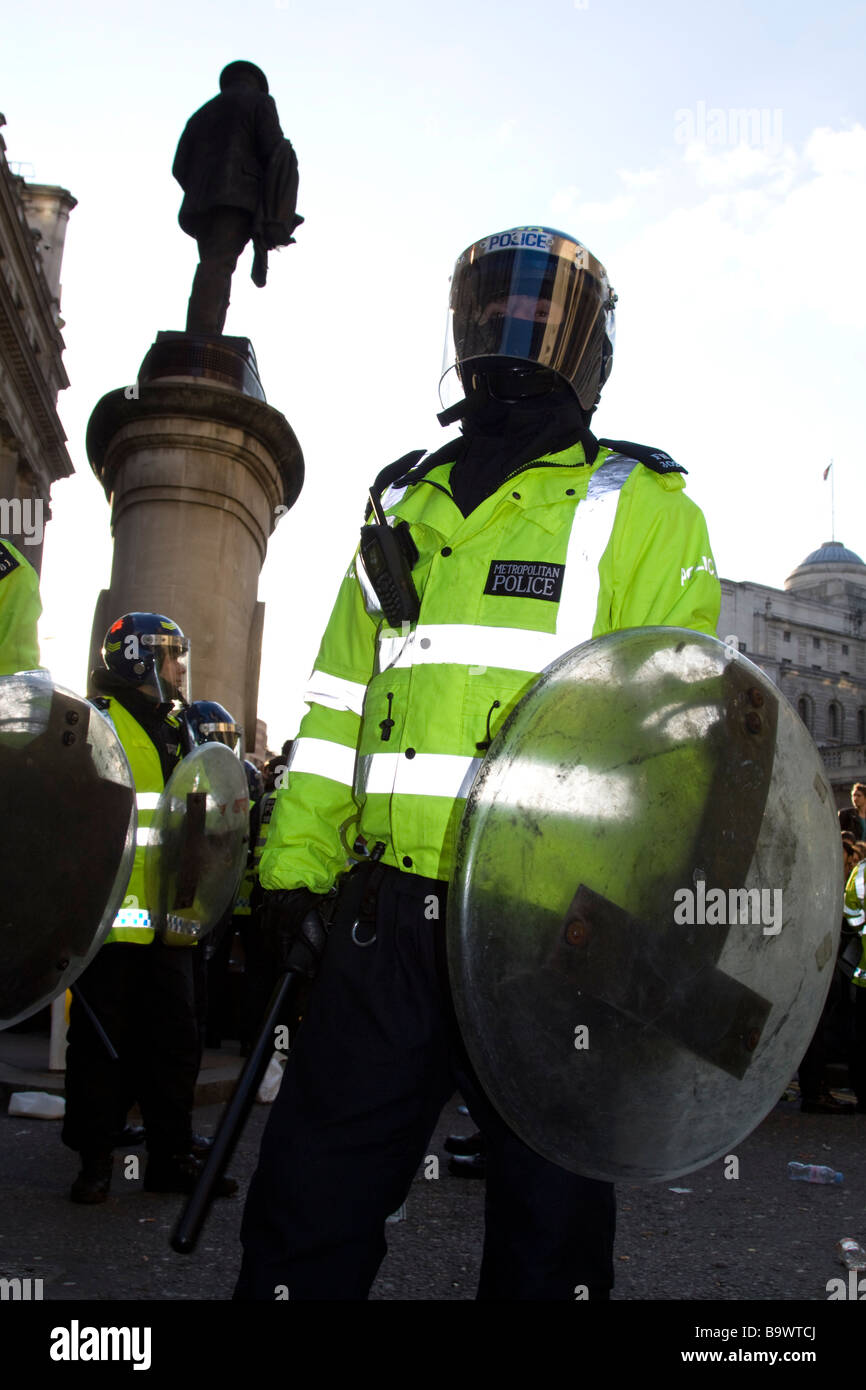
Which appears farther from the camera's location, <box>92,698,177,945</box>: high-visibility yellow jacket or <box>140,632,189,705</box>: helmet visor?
<box>140,632,189,705</box>: helmet visor

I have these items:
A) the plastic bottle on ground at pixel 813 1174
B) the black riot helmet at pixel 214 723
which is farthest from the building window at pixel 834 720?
the plastic bottle on ground at pixel 813 1174

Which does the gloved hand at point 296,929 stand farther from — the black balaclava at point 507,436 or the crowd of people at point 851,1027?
the crowd of people at point 851,1027

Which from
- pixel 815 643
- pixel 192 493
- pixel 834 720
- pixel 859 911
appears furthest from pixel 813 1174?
pixel 834 720

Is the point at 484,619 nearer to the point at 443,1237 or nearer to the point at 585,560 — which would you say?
the point at 585,560

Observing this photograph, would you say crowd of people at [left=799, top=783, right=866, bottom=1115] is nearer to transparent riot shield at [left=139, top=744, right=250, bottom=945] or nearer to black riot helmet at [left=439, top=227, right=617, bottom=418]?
transparent riot shield at [left=139, top=744, right=250, bottom=945]

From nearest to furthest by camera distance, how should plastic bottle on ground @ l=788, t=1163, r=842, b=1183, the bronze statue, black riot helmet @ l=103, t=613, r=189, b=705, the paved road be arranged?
1. the paved road
2. black riot helmet @ l=103, t=613, r=189, b=705
3. plastic bottle on ground @ l=788, t=1163, r=842, b=1183
4. the bronze statue

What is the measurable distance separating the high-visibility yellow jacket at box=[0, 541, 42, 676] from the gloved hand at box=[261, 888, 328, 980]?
148 cm

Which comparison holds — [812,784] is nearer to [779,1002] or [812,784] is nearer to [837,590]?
[779,1002]

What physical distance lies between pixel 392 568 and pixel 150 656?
9.21 feet

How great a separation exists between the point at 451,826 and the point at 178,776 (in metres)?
2.92

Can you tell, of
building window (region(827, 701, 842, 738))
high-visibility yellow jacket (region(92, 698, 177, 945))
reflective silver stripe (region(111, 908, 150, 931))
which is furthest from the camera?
building window (region(827, 701, 842, 738))

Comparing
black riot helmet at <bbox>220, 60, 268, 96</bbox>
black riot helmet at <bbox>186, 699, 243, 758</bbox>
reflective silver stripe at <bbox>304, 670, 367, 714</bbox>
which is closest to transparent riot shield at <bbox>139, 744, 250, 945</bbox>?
black riot helmet at <bbox>186, 699, 243, 758</bbox>

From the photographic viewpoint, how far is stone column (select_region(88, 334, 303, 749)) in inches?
354
